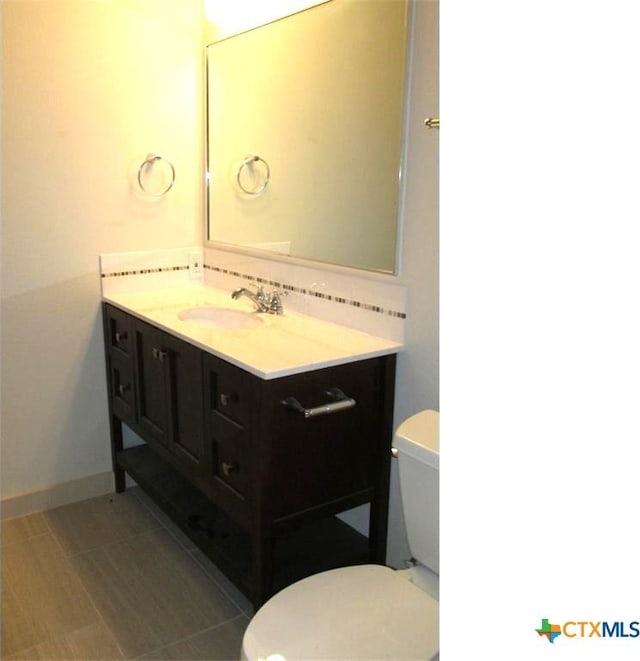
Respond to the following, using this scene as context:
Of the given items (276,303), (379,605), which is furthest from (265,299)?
(379,605)

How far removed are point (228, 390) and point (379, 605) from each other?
2.49ft

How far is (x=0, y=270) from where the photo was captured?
7.89 ft

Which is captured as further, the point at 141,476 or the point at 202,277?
the point at 202,277

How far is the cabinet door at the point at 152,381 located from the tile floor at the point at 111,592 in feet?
1.45

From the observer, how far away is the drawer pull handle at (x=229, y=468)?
75.6 inches

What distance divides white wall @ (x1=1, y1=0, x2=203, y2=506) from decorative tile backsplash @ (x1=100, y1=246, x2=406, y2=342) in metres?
0.08

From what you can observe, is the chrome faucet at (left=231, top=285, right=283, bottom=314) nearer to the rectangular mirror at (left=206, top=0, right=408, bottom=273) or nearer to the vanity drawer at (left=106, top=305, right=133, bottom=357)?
the rectangular mirror at (left=206, top=0, right=408, bottom=273)

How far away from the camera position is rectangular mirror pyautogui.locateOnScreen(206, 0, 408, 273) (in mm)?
1976

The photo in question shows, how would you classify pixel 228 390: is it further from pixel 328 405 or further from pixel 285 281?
pixel 285 281

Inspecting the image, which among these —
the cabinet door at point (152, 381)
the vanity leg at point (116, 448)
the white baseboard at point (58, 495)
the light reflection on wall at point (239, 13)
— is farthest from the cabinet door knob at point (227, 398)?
the light reflection on wall at point (239, 13)

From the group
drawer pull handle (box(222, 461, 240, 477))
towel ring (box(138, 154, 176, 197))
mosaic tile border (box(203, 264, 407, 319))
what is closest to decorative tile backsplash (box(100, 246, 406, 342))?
mosaic tile border (box(203, 264, 407, 319))
